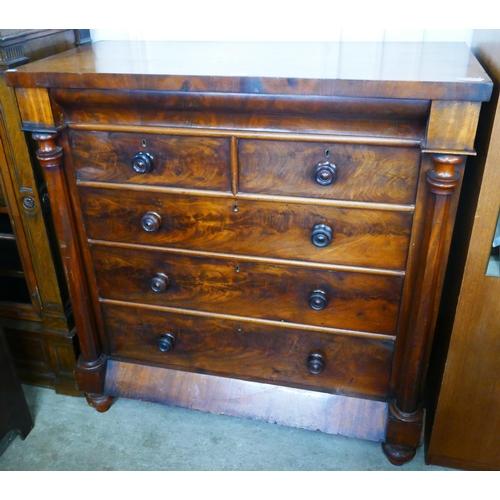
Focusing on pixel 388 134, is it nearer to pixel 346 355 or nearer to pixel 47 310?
pixel 346 355

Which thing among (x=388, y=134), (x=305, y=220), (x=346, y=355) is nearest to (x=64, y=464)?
(x=346, y=355)

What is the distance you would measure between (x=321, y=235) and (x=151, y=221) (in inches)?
18.9

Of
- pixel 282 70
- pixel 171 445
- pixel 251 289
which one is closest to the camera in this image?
pixel 282 70

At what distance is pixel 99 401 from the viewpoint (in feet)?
5.88

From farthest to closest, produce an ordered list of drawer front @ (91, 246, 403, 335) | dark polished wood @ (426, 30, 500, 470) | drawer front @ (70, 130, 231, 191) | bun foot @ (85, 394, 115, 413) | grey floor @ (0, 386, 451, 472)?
bun foot @ (85, 394, 115, 413) < grey floor @ (0, 386, 451, 472) < drawer front @ (91, 246, 403, 335) < drawer front @ (70, 130, 231, 191) < dark polished wood @ (426, 30, 500, 470)

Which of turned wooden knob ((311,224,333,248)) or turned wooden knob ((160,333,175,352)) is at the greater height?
turned wooden knob ((311,224,333,248))

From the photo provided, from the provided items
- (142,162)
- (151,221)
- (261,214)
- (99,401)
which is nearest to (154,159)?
(142,162)

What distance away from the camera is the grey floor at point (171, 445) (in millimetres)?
1626

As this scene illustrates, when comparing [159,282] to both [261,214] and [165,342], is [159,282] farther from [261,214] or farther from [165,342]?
[261,214]

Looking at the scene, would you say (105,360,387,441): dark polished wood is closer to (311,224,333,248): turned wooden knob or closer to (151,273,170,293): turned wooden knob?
(151,273,170,293): turned wooden knob

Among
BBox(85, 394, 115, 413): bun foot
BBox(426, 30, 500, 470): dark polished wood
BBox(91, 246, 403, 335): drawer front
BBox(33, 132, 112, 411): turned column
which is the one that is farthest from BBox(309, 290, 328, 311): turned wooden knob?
BBox(85, 394, 115, 413): bun foot

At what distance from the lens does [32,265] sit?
1.71 m

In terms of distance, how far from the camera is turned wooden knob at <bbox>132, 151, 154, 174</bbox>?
52.4 inches

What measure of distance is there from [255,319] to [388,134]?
68cm
